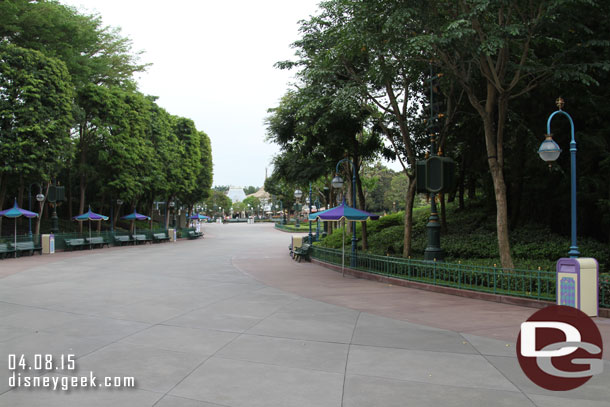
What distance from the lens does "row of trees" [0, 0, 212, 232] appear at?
2534 cm

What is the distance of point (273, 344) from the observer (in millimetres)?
7195

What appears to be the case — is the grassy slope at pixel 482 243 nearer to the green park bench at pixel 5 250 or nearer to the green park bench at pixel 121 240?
the green park bench at pixel 5 250

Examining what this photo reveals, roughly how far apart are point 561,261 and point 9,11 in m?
30.7

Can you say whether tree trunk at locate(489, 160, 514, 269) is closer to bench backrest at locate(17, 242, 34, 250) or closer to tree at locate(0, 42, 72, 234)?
bench backrest at locate(17, 242, 34, 250)

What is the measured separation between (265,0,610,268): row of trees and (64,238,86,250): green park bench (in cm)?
1496

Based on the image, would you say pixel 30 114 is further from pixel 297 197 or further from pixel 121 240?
pixel 297 197

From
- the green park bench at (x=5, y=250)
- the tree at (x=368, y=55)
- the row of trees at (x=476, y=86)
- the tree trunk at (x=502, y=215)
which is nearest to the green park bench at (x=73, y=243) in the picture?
the green park bench at (x=5, y=250)

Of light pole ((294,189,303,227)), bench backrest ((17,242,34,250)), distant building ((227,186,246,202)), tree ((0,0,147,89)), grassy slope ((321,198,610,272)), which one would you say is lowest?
bench backrest ((17,242,34,250))

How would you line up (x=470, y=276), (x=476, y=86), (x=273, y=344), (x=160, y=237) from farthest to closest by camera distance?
(x=160, y=237) < (x=476, y=86) < (x=470, y=276) < (x=273, y=344)

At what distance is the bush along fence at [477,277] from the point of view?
10.6m

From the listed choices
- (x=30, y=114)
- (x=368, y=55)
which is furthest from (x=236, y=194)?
(x=368, y=55)

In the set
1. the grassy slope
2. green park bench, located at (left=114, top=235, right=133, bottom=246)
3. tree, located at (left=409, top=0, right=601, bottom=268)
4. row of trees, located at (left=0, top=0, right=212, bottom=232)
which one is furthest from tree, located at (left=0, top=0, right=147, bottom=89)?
tree, located at (left=409, top=0, right=601, bottom=268)

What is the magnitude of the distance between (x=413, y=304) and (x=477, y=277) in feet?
9.31

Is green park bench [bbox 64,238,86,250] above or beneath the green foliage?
beneath
